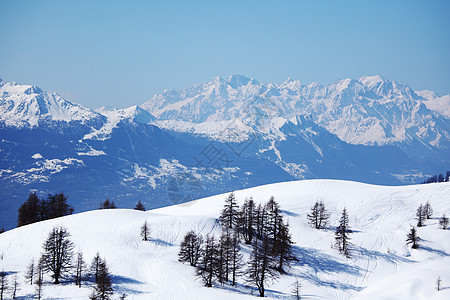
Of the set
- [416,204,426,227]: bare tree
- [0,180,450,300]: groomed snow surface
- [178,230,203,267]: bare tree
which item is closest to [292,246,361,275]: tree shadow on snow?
[0,180,450,300]: groomed snow surface

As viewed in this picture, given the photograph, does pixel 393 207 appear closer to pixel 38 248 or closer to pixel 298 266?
pixel 298 266

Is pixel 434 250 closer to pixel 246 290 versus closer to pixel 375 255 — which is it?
pixel 375 255

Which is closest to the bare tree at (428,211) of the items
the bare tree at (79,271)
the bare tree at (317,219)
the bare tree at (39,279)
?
the bare tree at (317,219)

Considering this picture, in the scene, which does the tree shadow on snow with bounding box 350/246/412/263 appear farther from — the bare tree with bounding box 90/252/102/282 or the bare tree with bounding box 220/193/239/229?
the bare tree with bounding box 90/252/102/282

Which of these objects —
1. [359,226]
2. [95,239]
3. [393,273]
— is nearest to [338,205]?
[359,226]

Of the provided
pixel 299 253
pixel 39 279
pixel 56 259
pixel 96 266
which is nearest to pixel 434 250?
pixel 299 253

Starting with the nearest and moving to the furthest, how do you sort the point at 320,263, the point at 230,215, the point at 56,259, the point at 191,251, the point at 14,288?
the point at 14,288, the point at 56,259, the point at 191,251, the point at 320,263, the point at 230,215

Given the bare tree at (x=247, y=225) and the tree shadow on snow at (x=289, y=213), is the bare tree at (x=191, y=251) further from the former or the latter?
the tree shadow on snow at (x=289, y=213)

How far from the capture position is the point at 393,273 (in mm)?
76188

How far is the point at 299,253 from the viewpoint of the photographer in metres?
81.2

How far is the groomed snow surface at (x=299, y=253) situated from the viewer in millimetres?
57656

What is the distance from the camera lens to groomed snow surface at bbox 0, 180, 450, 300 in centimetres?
5766

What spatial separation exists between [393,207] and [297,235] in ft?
148

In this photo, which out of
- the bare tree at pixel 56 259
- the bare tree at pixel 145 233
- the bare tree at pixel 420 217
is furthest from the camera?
the bare tree at pixel 420 217
